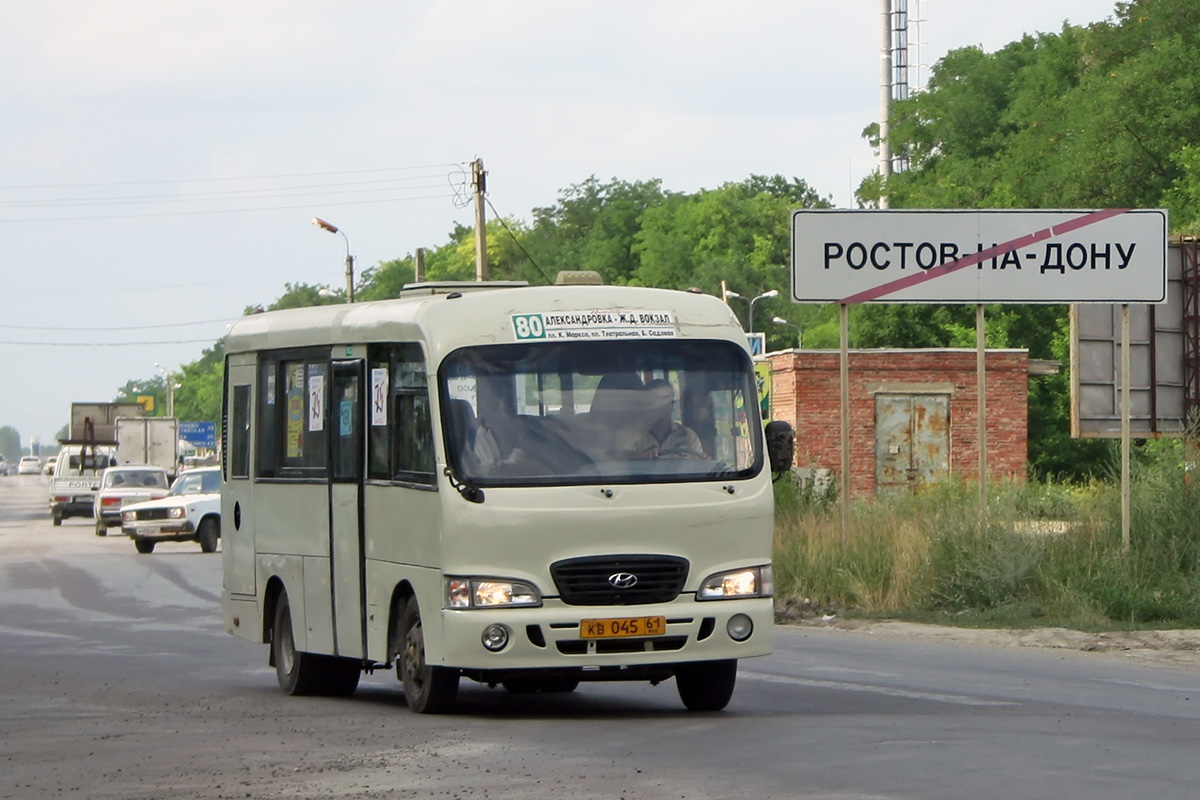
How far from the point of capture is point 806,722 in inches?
459

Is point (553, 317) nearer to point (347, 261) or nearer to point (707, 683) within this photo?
point (707, 683)

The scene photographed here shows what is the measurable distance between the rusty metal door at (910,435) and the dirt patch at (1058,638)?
1081 inches

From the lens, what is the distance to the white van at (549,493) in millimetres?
11594

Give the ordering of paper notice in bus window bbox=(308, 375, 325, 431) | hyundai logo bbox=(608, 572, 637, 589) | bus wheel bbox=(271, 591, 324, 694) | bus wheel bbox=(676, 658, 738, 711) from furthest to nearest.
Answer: bus wheel bbox=(271, 591, 324, 694) → paper notice in bus window bbox=(308, 375, 325, 431) → bus wheel bbox=(676, 658, 738, 711) → hyundai logo bbox=(608, 572, 637, 589)

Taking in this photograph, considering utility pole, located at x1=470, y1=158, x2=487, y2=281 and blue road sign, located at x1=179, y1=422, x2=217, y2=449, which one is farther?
blue road sign, located at x1=179, y1=422, x2=217, y2=449

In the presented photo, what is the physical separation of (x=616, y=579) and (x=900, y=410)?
3704 cm

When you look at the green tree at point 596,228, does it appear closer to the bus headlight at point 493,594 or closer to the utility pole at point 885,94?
the utility pole at point 885,94

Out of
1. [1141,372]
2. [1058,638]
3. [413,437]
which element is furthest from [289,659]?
[1141,372]

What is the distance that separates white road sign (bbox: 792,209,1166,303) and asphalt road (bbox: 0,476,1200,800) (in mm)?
5762

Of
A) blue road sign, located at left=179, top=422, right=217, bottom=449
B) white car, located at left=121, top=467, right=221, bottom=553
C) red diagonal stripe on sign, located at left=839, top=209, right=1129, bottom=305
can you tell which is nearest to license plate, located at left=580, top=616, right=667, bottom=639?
red diagonal stripe on sign, located at left=839, top=209, right=1129, bottom=305

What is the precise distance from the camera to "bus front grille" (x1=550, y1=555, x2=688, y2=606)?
11.6 metres

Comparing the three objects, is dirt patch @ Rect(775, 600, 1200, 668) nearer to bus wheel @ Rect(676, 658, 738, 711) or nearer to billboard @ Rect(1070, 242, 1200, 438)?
bus wheel @ Rect(676, 658, 738, 711)

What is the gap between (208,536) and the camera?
1655 inches

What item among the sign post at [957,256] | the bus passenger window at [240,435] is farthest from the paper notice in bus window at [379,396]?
the sign post at [957,256]
